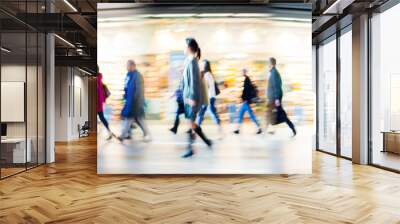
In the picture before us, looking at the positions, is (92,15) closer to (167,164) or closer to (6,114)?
(6,114)

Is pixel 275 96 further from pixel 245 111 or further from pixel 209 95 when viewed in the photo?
pixel 209 95

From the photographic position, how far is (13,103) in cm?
711

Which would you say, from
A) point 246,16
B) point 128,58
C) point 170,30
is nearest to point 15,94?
point 128,58

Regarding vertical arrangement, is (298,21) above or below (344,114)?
above

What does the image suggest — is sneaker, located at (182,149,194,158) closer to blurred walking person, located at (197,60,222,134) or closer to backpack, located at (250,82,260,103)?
blurred walking person, located at (197,60,222,134)

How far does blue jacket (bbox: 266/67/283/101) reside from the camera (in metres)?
6.84

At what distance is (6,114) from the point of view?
6730mm

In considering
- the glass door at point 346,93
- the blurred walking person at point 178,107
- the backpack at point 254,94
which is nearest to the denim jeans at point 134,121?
the blurred walking person at point 178,107

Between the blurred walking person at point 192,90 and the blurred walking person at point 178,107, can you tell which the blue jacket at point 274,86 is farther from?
the blurred walking person at point 178,107

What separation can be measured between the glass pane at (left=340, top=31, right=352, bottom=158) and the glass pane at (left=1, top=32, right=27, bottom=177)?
7406 millimetres

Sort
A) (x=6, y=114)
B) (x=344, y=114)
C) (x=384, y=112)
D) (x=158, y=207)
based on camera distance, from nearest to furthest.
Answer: (x=158, y=207) < (x=6, y=114) < (x=384, y=112) < (x=344, y=114)

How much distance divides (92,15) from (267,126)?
4.59m

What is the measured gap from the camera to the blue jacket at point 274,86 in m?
6.84

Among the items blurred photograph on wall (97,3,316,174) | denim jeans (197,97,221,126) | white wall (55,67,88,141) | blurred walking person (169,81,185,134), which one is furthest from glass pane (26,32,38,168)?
white wall (55,67,88,141)
